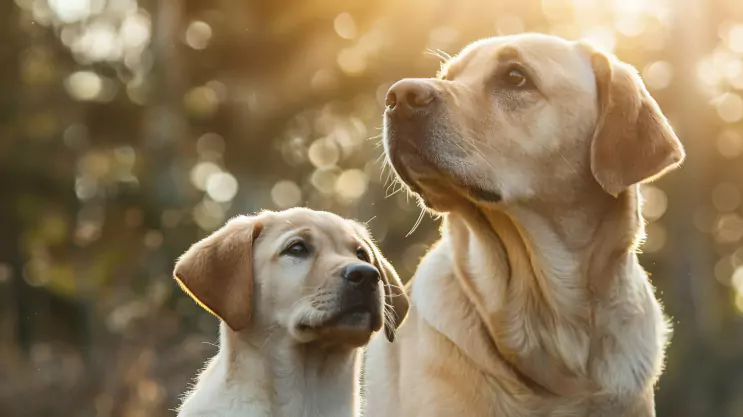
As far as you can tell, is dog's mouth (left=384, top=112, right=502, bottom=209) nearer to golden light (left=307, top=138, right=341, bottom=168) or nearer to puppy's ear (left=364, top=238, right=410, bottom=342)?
puppy's ear (left=364, top=238, right=410, bottom=342)

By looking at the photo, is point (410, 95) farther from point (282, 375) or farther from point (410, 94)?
point (282, 375)

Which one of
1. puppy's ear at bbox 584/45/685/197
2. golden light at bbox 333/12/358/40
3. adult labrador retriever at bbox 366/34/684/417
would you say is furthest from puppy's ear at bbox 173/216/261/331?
golden light at bbox 333/12/358/40

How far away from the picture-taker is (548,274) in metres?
4.39

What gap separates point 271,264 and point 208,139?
15.1 m

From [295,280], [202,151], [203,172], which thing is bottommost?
[203,172]

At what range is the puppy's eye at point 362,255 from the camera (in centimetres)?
468

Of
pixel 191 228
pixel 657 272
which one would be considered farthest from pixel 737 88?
pixel 191 228

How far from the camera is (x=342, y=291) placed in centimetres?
423

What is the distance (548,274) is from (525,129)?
2.16 ft

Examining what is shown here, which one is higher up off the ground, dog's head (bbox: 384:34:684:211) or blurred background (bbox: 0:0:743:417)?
dog's head (bbox: 384:34:684:211)

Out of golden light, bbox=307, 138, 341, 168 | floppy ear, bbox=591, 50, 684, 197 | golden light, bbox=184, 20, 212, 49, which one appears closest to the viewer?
floppy ear, bbox=591, 50, 684, 197

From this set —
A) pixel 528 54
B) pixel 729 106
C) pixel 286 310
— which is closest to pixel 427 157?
pixel 528 54

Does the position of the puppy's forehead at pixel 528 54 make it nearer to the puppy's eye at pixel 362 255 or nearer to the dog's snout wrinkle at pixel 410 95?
the dog's snout wrinkle at pixel 410 95

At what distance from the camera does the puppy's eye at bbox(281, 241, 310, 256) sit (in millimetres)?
4480
